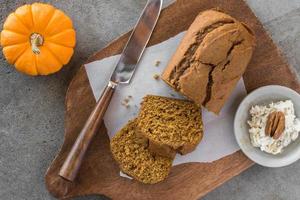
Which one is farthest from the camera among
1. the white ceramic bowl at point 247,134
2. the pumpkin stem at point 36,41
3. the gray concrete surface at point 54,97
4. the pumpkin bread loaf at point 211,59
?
the gray concrete surface at point 54,97

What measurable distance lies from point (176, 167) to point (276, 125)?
1.72 ft

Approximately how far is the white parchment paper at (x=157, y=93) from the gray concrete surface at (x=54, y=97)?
0.19 m

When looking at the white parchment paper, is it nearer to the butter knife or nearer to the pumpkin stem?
the butter knife

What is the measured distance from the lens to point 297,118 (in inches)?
86.3

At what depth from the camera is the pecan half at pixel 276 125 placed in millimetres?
2116

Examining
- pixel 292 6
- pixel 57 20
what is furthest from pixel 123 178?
pixel 292 6

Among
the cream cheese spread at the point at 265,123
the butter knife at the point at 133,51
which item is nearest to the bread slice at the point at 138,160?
the butter knife at the point at 133,51

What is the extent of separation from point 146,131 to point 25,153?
0.70 meters

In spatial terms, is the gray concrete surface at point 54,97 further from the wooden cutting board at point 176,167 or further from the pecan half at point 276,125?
the pecan half at point 276,125

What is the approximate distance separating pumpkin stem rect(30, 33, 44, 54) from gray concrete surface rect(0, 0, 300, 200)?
29cm

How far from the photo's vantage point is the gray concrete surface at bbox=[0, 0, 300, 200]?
2352 millimetres

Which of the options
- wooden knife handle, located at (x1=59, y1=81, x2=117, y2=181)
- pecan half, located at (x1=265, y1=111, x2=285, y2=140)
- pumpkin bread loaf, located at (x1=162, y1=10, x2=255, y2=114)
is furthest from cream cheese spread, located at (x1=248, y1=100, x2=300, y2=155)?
wooden knife handle, located at (x1=59, y1=81, x2=117, y2=181)

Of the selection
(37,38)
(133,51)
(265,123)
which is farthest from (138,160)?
(37,38)

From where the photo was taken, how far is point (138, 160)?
2.15 metres
